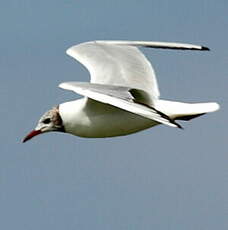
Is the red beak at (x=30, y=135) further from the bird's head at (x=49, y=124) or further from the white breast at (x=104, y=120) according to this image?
the white breast at (x=104, y=120)

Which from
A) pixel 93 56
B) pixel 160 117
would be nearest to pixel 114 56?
pixel 93 56

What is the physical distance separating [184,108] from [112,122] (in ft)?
2.55

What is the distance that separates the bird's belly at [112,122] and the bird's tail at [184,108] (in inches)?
8.8

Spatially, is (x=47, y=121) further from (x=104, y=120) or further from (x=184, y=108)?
(x=184, y=108)

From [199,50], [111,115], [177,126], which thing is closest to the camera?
[177,126]

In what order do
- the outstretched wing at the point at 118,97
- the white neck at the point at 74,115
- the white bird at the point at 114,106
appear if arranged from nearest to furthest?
the outstretched wing at the point at 118,97
the white bird at the point at 114,106
the white neck at the point at 74,115

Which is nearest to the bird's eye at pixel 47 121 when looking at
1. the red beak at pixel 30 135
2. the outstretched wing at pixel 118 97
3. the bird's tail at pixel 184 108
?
the red beak at pixel 30 135

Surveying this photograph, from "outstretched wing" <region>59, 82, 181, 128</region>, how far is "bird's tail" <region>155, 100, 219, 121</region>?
90cm

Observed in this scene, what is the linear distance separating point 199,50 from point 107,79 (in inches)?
42.8

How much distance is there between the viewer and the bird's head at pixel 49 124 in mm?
13242

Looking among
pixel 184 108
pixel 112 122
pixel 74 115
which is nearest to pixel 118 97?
pixel 112 122

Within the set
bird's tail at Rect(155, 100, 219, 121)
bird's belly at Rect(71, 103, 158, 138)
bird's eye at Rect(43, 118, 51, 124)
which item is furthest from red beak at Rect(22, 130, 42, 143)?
bird's tail at Rect(155, 100, 219, 121)

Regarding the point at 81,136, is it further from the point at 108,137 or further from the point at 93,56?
the point at 93,56

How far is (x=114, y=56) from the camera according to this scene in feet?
45.9
